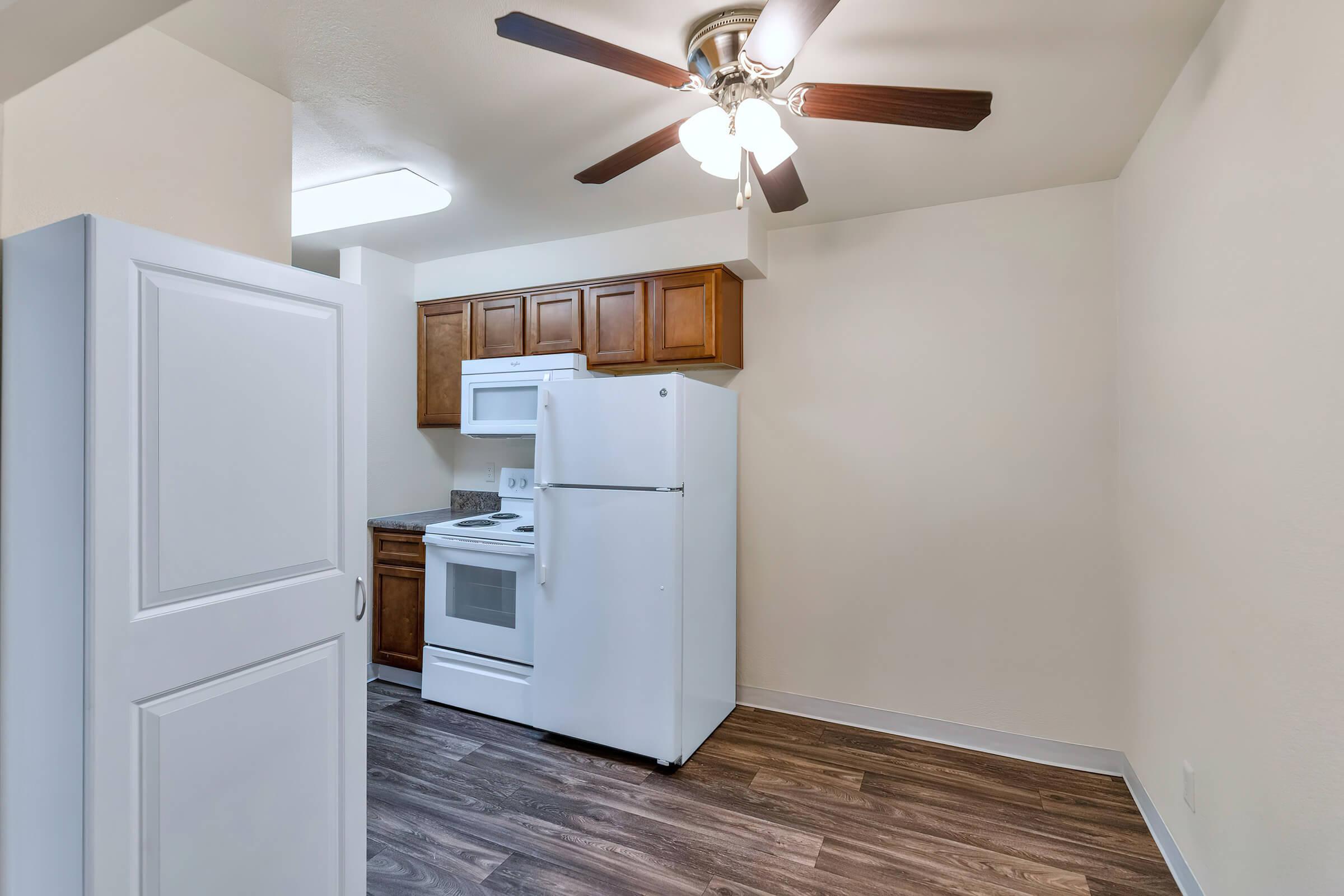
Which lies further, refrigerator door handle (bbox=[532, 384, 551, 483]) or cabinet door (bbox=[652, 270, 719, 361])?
cabinet door (bbox=[652, 270, 719, 361])

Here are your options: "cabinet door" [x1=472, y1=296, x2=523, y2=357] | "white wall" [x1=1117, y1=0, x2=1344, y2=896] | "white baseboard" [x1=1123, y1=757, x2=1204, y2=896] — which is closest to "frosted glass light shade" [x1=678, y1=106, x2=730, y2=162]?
"white wall" [x1=1117, y1=0, x2=1344, y2=896]

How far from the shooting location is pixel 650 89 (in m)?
2.02

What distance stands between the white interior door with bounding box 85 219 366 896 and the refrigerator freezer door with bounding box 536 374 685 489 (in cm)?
127

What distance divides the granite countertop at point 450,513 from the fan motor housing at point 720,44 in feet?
8.91

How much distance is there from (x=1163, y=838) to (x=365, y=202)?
14.1 feet

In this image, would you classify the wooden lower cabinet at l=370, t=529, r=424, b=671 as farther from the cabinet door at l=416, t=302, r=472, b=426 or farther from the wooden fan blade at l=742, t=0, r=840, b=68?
the wooden fan blade at l=742, t=0, r=840, b=68

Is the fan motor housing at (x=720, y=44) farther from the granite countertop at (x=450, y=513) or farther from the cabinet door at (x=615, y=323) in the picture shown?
the granite countertop at (x=450, y=513)

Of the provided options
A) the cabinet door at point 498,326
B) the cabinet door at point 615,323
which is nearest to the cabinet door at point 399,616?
the cabinet door at point 498,326

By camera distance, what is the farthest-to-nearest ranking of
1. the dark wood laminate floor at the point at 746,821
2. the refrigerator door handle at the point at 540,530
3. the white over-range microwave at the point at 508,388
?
the white over-range microwave at the point at 508,388 < the refrigerator door handle at the point at 540,530 < the dark wood laminate floor at the point at 746,821

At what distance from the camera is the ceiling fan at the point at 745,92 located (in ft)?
4.46

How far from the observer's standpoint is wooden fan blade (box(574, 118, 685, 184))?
1.85 metres

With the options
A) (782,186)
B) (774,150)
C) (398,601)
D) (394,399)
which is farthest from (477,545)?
(774,150)

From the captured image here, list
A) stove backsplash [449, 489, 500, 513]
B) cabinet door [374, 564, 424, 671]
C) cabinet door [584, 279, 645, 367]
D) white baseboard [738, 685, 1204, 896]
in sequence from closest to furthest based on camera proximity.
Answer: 1. white baseboard [738, 685, 1204, 896]
2. cabinet door [584, 279, 645, 367]
3. cabinet door [374, 564, 424, 671]
4. stove backsplash [449, 489, 500, 513]

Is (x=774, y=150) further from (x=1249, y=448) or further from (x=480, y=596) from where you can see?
(x=480, y=596)
